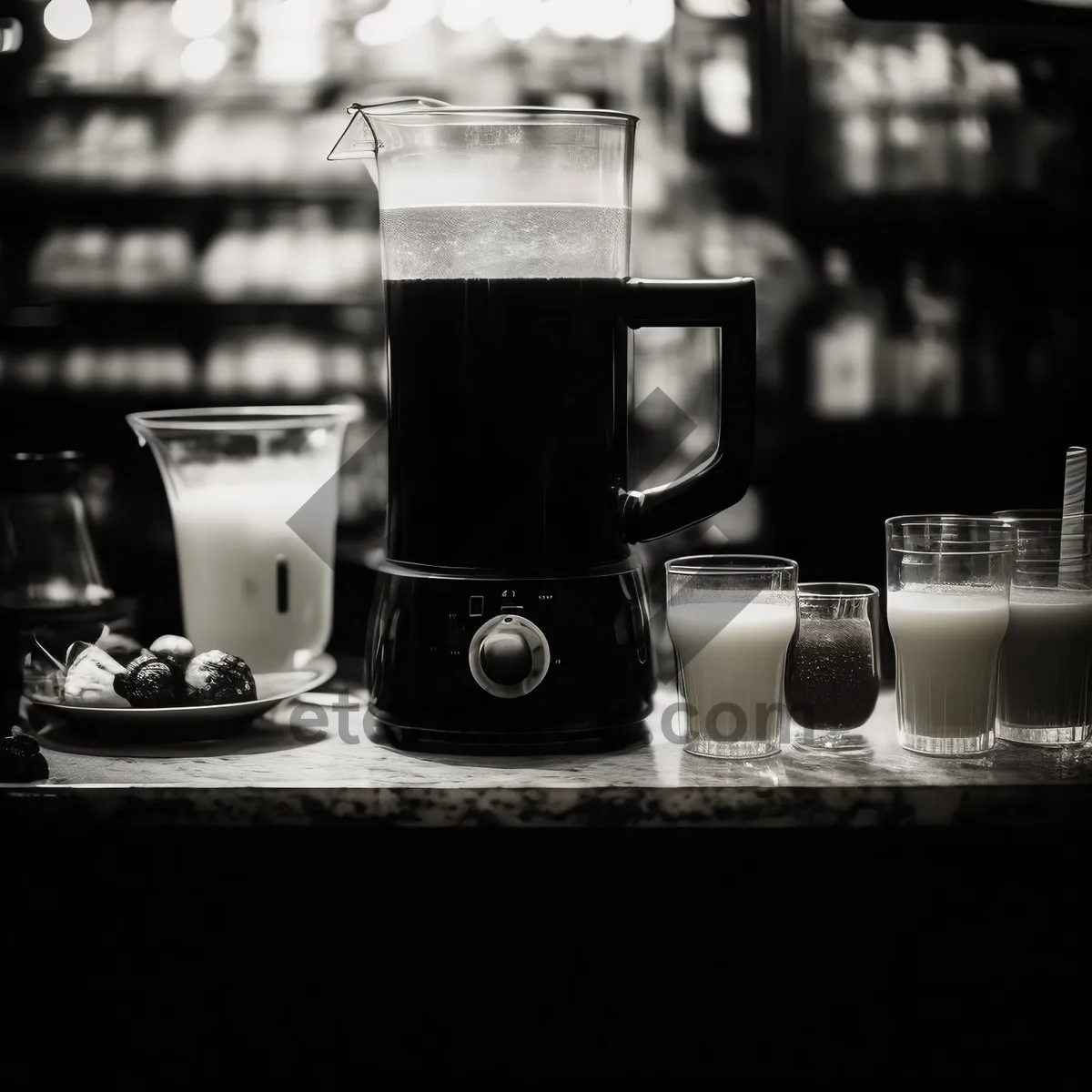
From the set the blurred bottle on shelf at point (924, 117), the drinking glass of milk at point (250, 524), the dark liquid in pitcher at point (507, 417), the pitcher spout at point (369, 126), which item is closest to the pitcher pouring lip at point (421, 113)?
the pitcher spout at point (369, 126)

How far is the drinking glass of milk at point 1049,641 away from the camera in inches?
48.8

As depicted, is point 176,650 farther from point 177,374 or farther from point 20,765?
point 177,374

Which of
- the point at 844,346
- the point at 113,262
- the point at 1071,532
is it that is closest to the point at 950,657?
the point at 1071,532

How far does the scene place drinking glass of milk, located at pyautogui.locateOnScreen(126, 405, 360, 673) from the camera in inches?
56.2

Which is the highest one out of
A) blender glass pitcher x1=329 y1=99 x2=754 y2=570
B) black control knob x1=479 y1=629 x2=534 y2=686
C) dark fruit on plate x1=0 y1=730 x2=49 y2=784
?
blender glass pitcher x1=329 y1=99 x2=754 y2=570

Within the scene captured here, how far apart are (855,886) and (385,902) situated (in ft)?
1.63

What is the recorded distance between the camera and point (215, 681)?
1.27 meters

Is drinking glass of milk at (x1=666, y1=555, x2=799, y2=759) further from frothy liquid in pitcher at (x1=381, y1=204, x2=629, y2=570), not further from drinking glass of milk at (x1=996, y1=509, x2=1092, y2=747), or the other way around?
drinking glass of milk at (x1=996, y1=509, x2=1092, y2=747)

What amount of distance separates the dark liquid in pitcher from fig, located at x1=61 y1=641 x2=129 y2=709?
32 cm

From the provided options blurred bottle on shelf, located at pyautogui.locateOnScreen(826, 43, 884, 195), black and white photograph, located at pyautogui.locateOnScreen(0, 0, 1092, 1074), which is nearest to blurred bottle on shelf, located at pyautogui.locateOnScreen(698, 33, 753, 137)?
black and white photograph, located at pyautogui.locateOnScreen(0, 0, 1092, 1074)

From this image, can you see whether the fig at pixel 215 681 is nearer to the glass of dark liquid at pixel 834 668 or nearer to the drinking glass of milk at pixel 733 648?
the drinking glass of milk at pixel 733 648

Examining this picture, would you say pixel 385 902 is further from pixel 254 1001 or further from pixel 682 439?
pixel 682 439

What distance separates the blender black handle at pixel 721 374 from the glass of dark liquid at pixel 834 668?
0.47ft

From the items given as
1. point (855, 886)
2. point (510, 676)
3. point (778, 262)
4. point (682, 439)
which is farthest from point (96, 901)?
point (778, 262)
